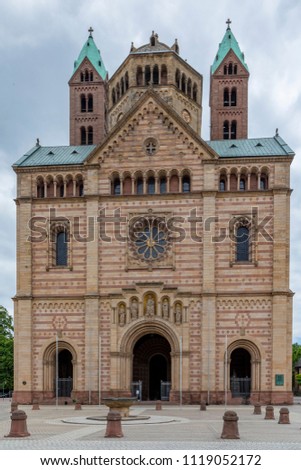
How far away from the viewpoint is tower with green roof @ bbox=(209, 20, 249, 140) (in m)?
67.9

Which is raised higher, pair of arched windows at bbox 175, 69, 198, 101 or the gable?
pair of arched windows at bbox 175, 69, 198, 101

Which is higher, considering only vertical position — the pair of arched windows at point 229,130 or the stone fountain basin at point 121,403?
the pair of arched windows at point 229,130

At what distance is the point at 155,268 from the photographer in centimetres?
5475

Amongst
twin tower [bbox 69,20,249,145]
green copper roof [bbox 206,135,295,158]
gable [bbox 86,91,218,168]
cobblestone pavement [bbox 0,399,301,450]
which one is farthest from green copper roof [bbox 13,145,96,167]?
cobblestone pavement [bbox 0,399,301,450]

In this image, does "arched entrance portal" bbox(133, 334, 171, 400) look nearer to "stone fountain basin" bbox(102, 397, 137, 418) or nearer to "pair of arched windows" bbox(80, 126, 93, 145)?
"stone fountain basin" bbox(102, 397, 137, 418)

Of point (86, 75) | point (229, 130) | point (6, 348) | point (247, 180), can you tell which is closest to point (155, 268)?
point (247, 180)

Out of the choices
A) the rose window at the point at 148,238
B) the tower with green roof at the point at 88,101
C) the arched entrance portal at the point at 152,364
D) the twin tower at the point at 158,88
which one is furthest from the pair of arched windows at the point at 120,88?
the arched entrance portal at the point at 152,364

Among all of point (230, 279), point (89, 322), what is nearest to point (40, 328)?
point (89, 322)

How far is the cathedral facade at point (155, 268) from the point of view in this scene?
53.1m

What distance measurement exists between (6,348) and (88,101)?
32.0 metres

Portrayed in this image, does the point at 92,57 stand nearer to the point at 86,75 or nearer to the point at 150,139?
the point at 86,75

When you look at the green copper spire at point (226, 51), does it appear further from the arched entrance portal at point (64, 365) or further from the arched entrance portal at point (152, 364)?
the arched entrance portal at point (64, 365)

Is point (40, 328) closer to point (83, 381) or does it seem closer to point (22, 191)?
point (83, 381)

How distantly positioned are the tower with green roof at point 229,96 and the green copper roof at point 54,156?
14587 millimetres
